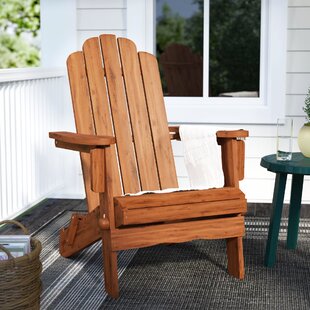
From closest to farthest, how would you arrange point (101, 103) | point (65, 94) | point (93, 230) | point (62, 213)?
point (93, 230) → point (101, 103) → point (62, 213) → point (65, 94)

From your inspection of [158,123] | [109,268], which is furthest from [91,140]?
[158,123]

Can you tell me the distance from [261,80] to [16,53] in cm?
748

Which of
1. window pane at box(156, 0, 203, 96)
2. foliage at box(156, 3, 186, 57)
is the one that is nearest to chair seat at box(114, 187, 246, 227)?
window pane at box(156, 0, 203, 96)

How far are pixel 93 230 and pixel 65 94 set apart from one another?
1.95 m

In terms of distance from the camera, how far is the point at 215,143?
4.19 m

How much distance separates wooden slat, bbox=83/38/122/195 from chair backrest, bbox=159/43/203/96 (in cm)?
283

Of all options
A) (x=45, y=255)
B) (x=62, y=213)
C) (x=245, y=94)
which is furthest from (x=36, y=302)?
(x=245, y=94)

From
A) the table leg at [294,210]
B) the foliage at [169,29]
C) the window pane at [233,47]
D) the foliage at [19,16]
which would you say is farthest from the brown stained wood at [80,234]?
the foliage at [19,16]

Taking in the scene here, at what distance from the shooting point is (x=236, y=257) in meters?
4.04

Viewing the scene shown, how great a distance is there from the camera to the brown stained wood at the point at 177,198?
3760 mm

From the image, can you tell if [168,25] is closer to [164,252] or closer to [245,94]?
[245,94]

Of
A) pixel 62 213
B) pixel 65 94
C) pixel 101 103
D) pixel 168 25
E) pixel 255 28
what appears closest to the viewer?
pixel 101 103

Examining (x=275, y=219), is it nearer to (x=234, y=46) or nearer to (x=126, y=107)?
(x=126, y=107)

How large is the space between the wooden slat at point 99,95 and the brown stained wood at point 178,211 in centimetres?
62
